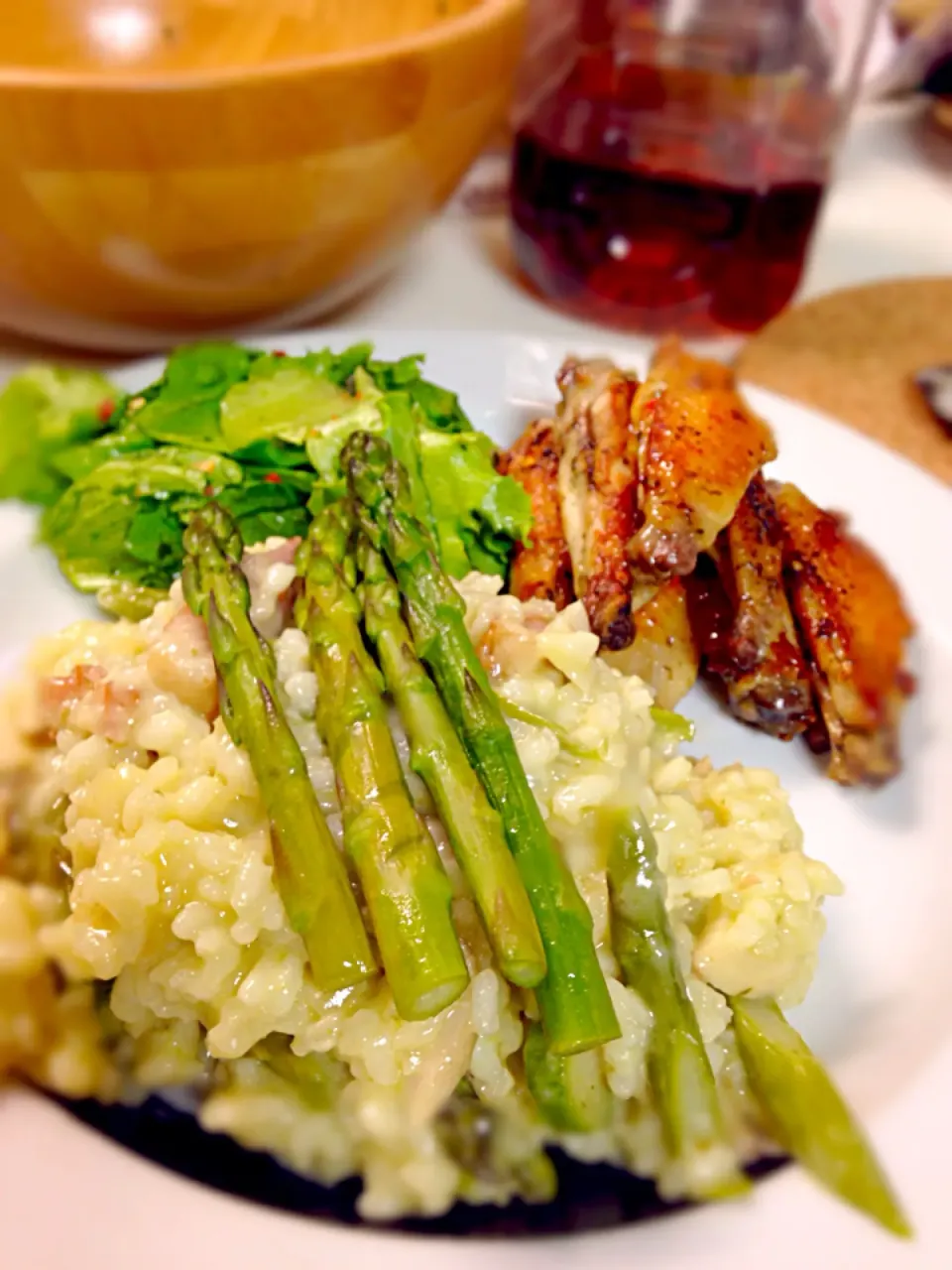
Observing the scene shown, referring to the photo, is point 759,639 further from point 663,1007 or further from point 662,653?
point 663,1007

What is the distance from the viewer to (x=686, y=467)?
5.67 ft

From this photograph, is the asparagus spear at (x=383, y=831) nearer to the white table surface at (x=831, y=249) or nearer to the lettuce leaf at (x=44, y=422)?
the lettuce leaf at (x=44, y=422)

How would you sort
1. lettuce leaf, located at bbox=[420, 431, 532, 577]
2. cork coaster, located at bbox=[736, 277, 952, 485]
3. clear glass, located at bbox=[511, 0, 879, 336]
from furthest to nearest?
clear glass, located at bbox=[511, 0, 879, 336], cork coaster, located at bbox=[736, 277, 952, 485], lettuce leaf, located at bbox=[420, 431, 532, 577]

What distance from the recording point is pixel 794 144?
111 inches

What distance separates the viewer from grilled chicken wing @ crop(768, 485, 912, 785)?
175 centimetres

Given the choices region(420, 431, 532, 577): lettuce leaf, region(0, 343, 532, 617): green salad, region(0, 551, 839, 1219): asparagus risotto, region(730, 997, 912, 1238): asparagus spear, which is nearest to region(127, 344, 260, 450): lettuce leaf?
region(0, 343, 532, 617): green salad

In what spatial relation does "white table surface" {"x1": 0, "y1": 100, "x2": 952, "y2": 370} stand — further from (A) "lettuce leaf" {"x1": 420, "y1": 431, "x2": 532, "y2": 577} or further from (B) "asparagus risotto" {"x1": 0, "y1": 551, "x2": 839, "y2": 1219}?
(B) "asparagus risotto" {"x1": 0, "y1": 551, "x2": 839, "y2": 1219}

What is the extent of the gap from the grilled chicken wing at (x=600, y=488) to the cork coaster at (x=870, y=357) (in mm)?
736

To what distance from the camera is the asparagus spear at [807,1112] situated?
1.13 meters

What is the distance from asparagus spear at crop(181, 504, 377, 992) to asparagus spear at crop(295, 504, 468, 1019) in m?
0.04

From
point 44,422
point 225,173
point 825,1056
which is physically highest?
point 225,173

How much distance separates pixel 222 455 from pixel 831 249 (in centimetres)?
237

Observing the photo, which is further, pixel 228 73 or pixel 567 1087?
pixel 228 73

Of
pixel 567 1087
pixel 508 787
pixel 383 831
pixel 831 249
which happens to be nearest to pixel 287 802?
pixel 383 831
